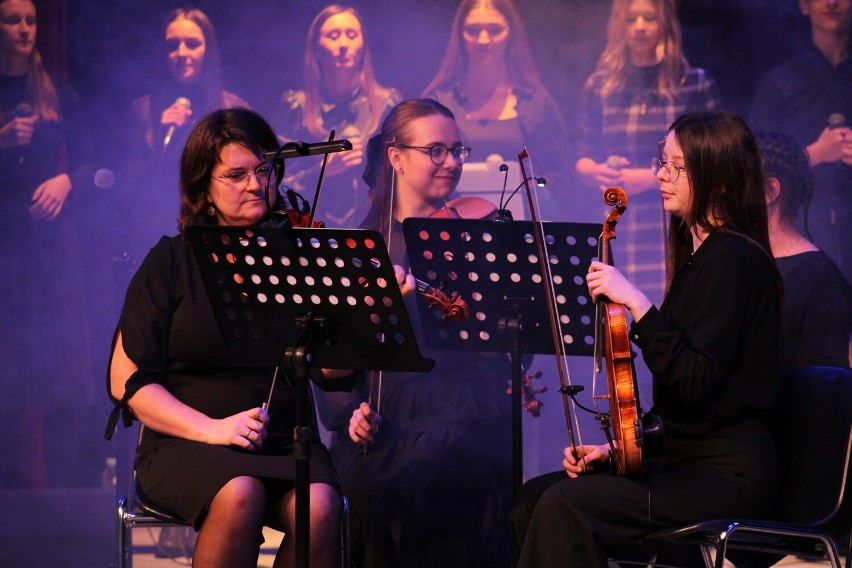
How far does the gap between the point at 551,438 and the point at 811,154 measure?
184 cm

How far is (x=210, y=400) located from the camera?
8.75 feet

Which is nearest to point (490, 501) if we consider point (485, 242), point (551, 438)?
point (485, 242)

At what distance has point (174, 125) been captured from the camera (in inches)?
193

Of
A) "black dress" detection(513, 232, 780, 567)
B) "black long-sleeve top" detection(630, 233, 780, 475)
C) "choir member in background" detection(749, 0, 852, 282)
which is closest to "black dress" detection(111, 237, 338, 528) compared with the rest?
"black dress" detection(513, 232, 780, 567)

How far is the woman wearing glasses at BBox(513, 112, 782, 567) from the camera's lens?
2242 millimetres

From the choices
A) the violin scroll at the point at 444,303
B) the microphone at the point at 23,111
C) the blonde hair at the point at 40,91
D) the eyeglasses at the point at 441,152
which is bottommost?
the violin scroll at the point at 444,303

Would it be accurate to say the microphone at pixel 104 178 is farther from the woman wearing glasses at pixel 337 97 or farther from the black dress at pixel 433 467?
the black dress at pixel 433 467

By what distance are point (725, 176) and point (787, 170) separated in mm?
1182

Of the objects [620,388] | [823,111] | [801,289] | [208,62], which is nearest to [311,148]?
[620,388]

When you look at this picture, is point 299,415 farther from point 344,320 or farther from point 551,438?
point 551,438

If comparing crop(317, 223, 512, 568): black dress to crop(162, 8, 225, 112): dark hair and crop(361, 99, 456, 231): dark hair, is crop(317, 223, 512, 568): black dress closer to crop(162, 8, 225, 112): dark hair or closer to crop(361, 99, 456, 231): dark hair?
crop(361, 99, 456, 231): dark hair

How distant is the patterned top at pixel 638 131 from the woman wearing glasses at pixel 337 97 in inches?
38.5

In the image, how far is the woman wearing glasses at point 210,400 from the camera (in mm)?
2432

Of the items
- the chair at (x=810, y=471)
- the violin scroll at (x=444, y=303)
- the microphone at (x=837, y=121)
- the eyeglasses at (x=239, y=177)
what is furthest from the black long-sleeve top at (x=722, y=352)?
the microphone at (x=837, y=121)
